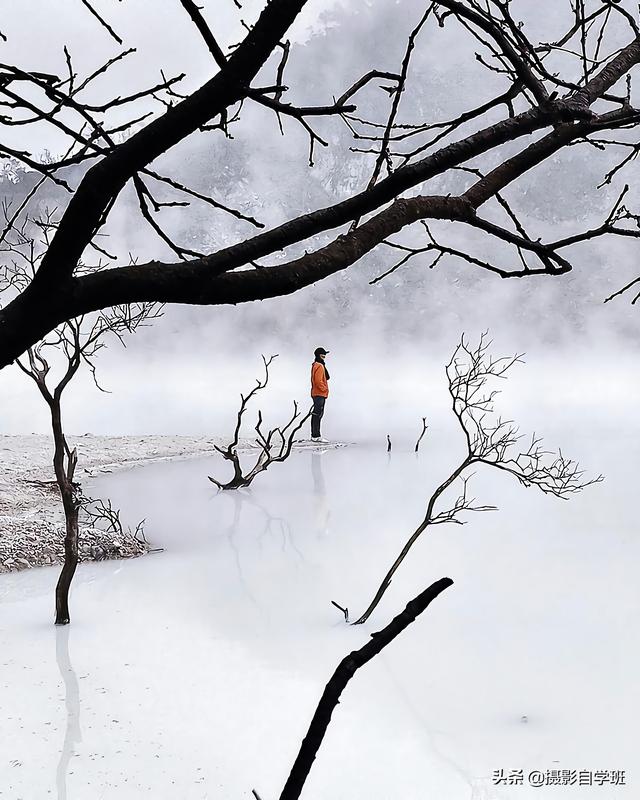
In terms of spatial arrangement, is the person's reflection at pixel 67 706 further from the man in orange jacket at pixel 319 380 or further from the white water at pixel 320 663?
the man in orange jacket at pixel 319 380

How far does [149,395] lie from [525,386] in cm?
986

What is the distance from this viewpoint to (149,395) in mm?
17719

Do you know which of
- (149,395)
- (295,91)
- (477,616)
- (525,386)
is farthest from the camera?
(295,91)

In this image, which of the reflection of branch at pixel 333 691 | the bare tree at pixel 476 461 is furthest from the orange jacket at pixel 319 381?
the reflection of branch at pixel 333 691

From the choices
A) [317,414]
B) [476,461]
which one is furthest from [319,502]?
[317,414]

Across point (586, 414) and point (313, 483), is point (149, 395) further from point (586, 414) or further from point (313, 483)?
point (313, 483)

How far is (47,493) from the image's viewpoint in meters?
6.42

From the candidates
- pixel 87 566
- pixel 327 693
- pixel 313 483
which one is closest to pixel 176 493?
pixel 313 483

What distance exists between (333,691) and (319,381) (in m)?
9.38

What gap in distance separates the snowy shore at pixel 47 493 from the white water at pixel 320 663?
203 mm

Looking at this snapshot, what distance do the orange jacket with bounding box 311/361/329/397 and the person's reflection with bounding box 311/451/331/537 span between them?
108 cm

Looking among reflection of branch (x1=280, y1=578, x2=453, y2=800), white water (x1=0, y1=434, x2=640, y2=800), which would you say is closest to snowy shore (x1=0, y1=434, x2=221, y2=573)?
white water (x1=0, y1=434, x2=640, y2=800)

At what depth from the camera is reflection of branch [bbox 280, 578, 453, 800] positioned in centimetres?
43

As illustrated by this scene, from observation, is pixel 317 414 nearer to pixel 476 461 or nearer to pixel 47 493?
pixel 47 493
